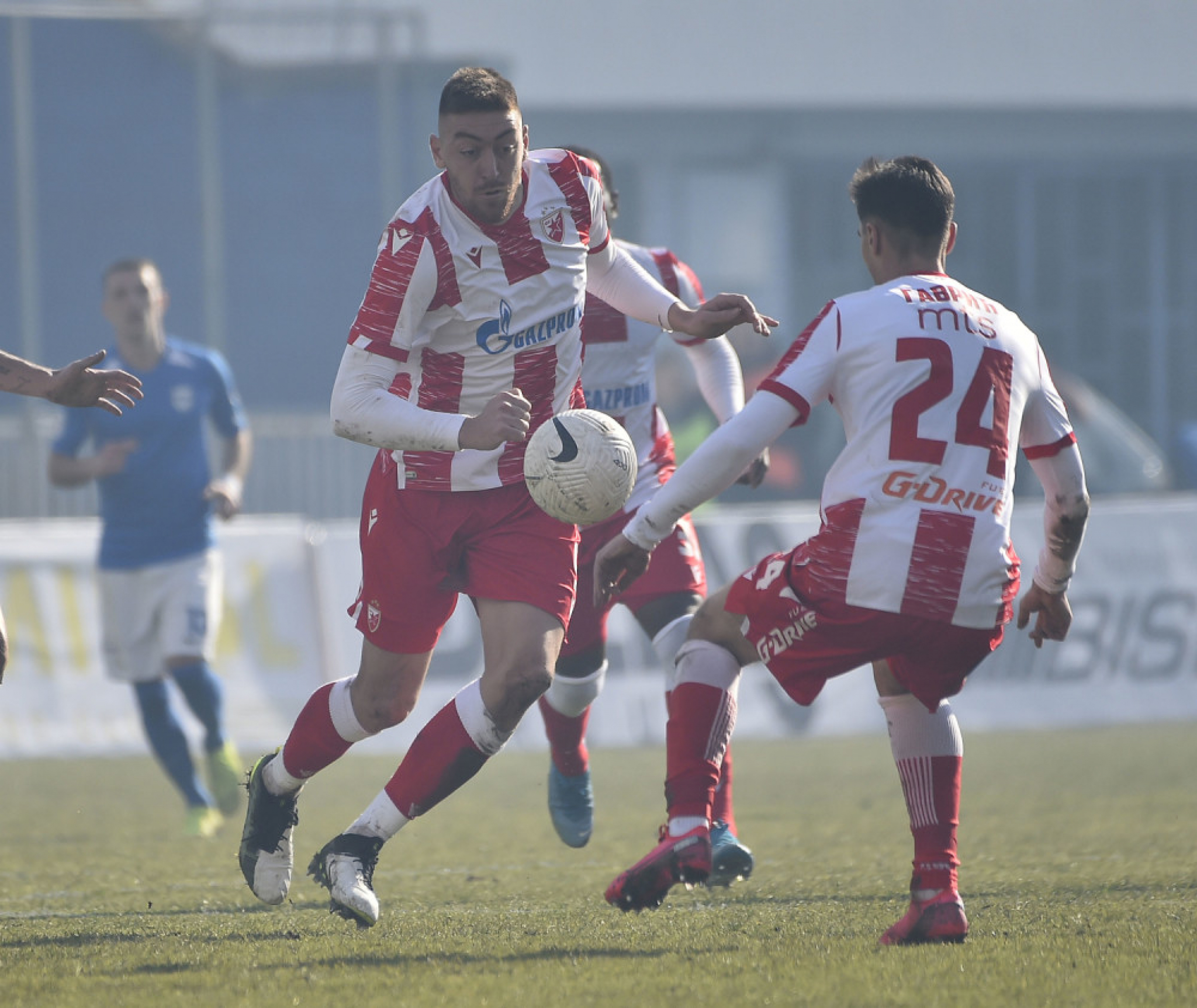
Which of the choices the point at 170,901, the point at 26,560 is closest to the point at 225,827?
the point at 170,901

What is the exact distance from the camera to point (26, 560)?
1101 centimetres

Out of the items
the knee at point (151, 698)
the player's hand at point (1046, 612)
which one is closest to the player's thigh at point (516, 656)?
the player's hand at point (1046, 612)

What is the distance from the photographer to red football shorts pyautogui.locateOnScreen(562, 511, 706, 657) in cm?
630

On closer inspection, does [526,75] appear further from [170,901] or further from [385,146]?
[170,901]

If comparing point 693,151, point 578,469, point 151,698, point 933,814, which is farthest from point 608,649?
point 693,151

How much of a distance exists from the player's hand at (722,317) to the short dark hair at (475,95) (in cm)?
82

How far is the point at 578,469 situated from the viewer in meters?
4.67

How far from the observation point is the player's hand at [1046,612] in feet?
15.5

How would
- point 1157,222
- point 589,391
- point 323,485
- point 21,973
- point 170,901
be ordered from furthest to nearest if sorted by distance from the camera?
point 1157,222 < point 323,485 < point 589,391 < point 170,901 < point 21,973

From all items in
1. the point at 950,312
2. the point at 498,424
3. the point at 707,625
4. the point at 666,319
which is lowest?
the point at 707,625

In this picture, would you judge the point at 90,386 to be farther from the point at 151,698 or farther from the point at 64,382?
the point at 151,698

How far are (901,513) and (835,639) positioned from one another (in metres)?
0.35

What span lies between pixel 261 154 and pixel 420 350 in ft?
62.0

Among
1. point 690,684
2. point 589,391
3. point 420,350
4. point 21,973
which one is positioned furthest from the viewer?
point 589,391
